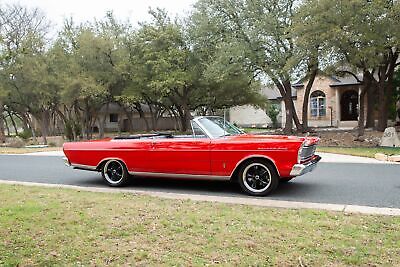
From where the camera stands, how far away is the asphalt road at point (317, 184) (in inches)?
274

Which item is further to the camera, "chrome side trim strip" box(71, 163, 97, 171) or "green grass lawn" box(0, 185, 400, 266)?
"chrome side trim strip" box(71, 163, 97, 171)

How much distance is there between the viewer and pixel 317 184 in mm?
8352

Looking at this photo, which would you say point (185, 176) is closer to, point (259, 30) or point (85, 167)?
point (85, 167)

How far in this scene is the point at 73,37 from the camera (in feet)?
104

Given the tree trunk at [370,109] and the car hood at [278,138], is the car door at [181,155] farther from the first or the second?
the tree trunk at [370,109]

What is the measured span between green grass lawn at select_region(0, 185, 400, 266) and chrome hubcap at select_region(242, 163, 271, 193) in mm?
1127

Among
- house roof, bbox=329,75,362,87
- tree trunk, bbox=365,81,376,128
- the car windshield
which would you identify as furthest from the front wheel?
house roof, bbox=329,75,362,87

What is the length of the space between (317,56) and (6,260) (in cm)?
1759

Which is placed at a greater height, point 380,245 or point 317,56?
point 317,56

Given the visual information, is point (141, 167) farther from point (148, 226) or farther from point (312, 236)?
point (312, 236)

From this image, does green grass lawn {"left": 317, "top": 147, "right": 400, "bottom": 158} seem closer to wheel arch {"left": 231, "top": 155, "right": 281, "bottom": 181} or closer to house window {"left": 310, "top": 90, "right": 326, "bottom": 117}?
wheel arch {"left": 231, "top": 155, "right": 281, "bottom": 181}

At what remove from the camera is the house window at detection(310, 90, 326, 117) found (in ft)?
120

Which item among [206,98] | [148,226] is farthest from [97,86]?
[148,226]

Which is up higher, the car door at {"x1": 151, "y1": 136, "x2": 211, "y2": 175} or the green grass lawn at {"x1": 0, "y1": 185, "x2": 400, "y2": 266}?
the car door at {"x1": 151, "y1": 136, "x2": 211, "y2": 175}
